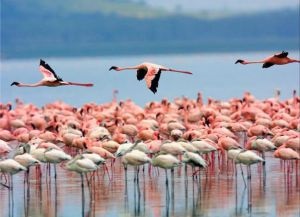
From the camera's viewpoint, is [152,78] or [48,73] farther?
[48,73]

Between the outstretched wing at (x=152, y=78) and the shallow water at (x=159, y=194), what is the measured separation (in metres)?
1.40

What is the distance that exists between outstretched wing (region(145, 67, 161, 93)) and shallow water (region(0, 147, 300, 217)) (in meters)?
1.40

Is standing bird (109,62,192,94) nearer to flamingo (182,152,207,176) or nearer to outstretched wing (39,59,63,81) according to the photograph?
outstretched wing (39,59,63,81)

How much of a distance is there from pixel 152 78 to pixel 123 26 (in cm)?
9504

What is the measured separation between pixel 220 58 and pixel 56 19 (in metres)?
40.4

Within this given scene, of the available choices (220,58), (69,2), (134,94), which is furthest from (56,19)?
(134,94)

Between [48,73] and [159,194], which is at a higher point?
[48,73]

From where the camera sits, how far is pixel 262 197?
40.9 feet

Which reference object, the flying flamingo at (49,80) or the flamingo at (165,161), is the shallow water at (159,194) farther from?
the flying flamingo at (49,80)

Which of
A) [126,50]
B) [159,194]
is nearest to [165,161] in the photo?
[159,194]

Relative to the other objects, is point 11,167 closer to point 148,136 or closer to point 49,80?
point 49,80

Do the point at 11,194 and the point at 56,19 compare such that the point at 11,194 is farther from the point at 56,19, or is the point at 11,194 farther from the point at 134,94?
the point at 56,19

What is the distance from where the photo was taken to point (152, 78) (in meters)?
11.0

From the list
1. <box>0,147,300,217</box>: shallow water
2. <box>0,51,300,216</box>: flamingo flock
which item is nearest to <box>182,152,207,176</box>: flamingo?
<box>0,51,300,216</box>: flamingo flock
